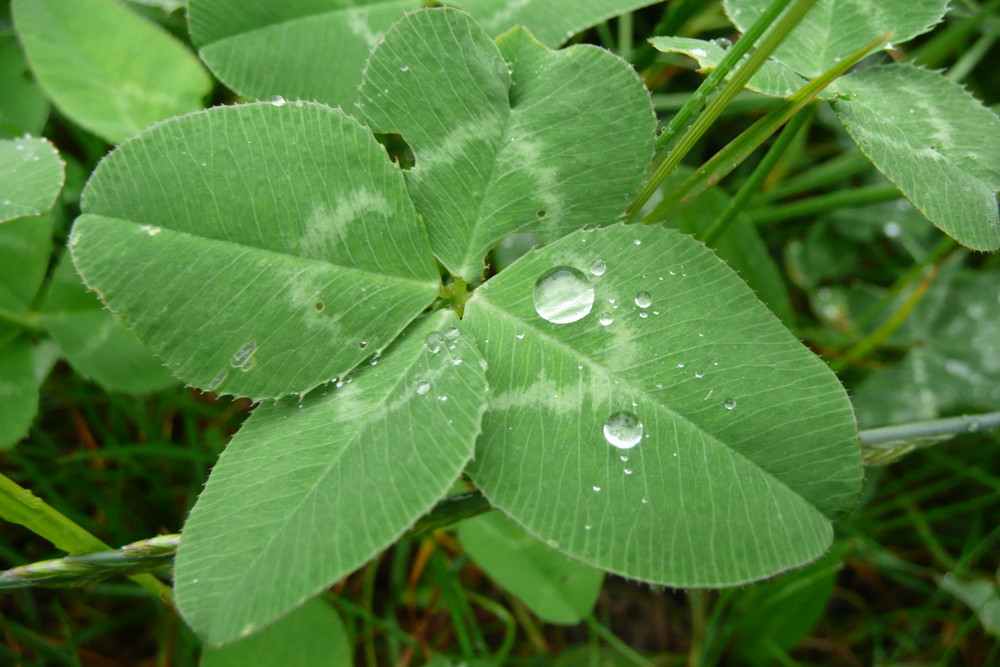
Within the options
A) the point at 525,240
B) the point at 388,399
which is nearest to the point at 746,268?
the point at 525,240

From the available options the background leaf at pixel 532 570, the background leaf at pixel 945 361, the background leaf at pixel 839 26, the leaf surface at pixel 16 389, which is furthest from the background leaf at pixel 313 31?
the background leaf at pixel 945 361

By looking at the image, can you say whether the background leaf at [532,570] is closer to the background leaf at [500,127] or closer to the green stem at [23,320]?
the background leaf at [500,127]

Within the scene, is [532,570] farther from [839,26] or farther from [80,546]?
[839,26]

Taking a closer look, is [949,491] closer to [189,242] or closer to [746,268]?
[746,268]

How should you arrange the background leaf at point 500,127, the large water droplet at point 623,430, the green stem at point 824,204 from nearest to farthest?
the large water droplet at point 623,430 < the background leaf at point 500,127 < the green stem at point 824,204

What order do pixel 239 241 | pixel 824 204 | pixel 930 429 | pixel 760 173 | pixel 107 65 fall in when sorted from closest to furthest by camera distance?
pixel 239 241 → pixel 930 429 → pixel 760 173 → pixel 107 65 → pixel 824 204

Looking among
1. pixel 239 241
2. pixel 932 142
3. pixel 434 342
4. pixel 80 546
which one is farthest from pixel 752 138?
pixel 80 546

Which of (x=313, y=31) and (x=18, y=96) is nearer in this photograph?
(x=313, y=31)
